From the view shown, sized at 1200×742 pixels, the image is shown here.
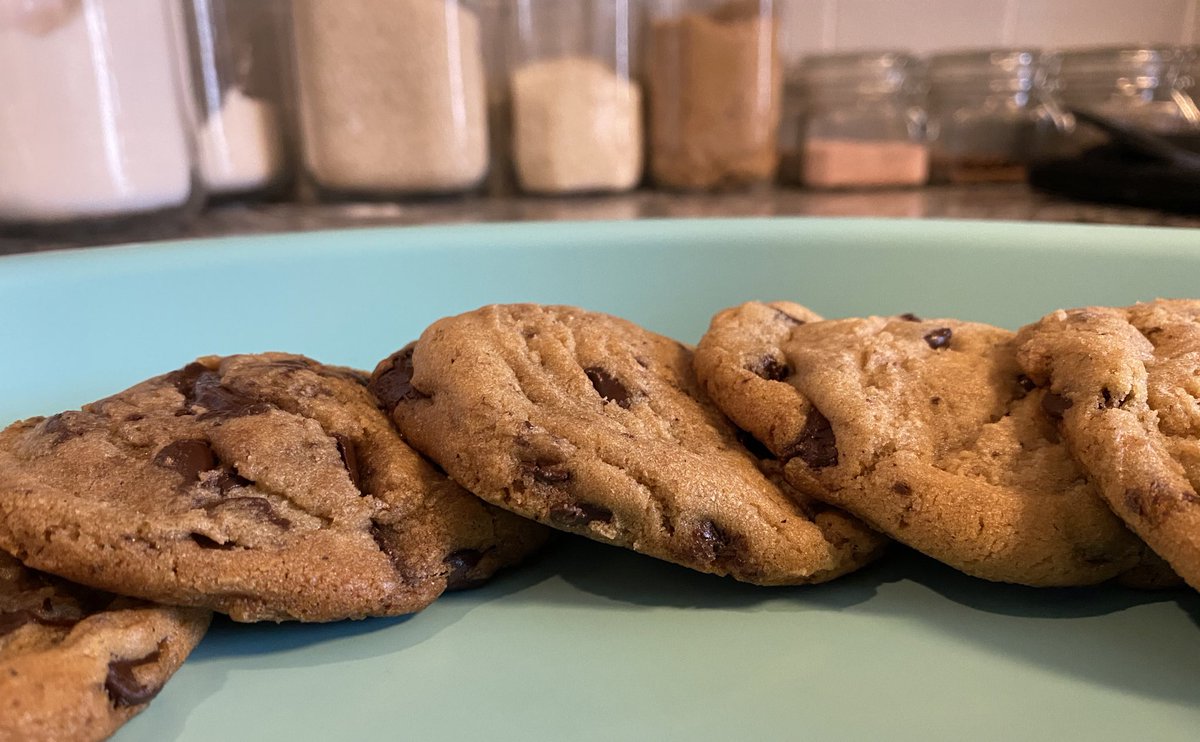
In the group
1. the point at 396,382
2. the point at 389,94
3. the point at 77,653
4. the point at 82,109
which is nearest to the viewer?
the point at 77,653

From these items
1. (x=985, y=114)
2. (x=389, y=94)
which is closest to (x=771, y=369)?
(x=389, y=94)

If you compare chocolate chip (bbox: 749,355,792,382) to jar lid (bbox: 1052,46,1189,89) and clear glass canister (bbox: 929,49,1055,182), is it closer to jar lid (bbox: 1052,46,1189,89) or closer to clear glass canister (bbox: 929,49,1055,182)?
clear glass canister (bbox: 929,49,1055,182)

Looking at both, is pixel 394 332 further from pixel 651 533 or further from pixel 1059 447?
pixel 1059 447

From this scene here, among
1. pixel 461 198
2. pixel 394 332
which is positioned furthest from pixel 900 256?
pixel 461 198

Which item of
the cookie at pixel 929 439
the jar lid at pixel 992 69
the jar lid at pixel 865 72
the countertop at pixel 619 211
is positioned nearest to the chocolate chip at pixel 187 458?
the cookie at pixel 929 439

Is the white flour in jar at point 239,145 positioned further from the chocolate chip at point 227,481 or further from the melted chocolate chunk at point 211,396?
the chocolate chip at point 227,481

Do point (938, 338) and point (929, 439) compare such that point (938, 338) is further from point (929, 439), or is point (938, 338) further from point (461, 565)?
point (461, 565)

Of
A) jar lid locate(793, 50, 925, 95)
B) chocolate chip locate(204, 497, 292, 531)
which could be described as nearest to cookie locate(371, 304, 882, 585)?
chocolate chip locate(204, 497, 292, 531)
